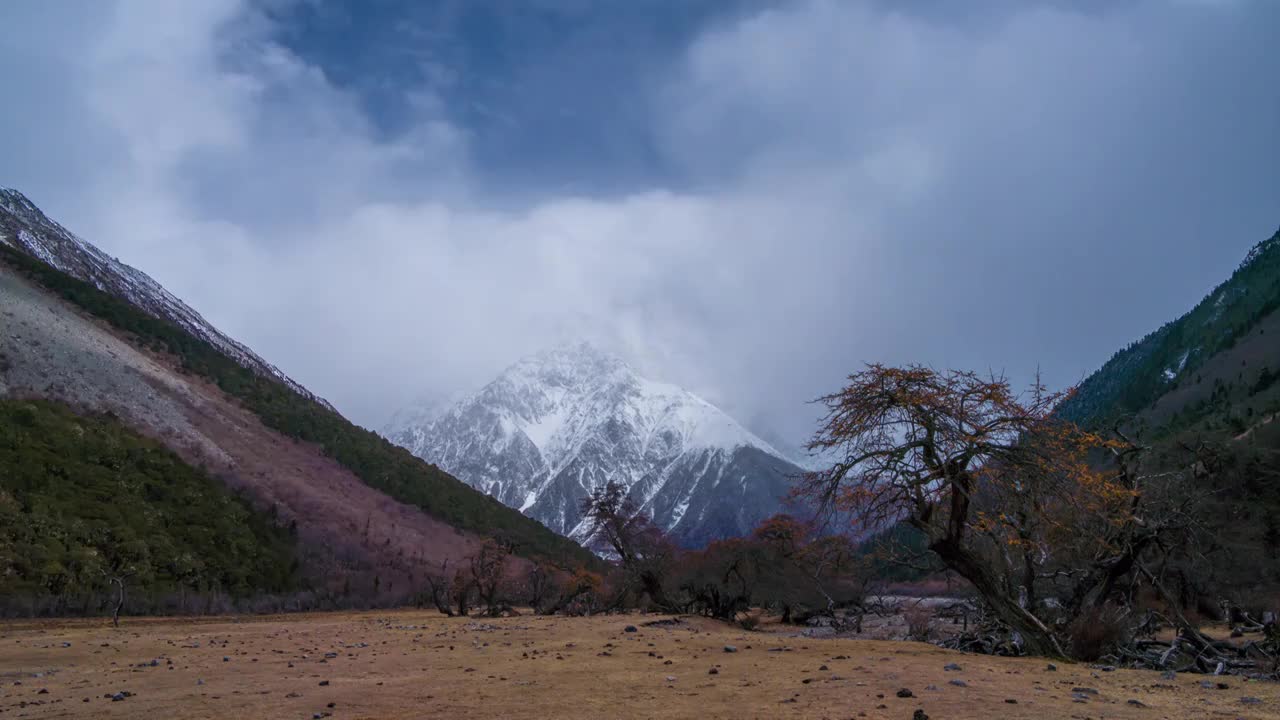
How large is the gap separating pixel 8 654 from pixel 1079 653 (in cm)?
2242

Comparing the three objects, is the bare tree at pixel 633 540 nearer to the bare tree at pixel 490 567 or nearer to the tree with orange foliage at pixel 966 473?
the bare tree at pixel 490 567

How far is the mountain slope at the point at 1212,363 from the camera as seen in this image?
11038 centimetres

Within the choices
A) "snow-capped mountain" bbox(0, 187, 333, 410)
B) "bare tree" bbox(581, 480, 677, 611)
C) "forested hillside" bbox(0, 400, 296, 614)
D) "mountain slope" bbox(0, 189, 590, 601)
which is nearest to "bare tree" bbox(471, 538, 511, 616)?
"bare tree" bbox(581, 480, 677, 611)

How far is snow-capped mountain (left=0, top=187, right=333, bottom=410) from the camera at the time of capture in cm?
8919

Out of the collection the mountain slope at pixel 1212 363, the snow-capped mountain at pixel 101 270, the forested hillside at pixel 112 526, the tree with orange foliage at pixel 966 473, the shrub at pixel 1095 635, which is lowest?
the forested hillside at pixel 112 526

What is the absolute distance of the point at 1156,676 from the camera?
10.8 m

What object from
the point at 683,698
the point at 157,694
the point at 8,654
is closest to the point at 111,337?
the point at 8,654

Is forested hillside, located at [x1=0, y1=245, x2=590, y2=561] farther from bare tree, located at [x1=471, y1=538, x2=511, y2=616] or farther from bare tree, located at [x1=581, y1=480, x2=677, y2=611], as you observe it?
bare tree, located at [x1=471, y1=538, x2=511, y2=616]

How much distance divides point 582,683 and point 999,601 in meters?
8.15

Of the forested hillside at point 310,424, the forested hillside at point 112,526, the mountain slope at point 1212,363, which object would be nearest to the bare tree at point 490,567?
the forested hillside at point 112,526

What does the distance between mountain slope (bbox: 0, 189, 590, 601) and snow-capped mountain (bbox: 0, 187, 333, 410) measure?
22.6 ft

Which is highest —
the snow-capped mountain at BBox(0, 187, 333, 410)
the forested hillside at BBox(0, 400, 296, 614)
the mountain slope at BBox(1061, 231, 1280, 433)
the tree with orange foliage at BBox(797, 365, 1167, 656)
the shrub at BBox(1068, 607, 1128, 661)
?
the mountain slope at BBox(1061, 231, 1280, 433)

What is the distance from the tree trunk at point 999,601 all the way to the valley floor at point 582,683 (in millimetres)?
851

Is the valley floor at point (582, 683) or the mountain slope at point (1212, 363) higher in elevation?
the mountain slope at point (1212, 363)
